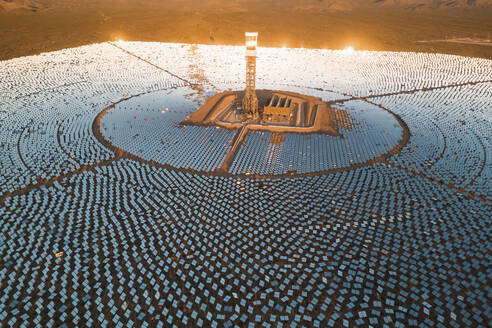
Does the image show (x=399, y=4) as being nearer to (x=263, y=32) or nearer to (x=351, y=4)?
(x=351, y=4)

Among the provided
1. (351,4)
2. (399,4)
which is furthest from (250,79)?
(399,4)

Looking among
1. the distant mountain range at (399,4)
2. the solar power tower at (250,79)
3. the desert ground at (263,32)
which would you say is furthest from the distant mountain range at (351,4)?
the solar power tower at (250,79)

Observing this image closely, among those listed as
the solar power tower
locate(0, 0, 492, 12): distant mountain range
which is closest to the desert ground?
locate(0, 0, 492, 12): distant mountain range

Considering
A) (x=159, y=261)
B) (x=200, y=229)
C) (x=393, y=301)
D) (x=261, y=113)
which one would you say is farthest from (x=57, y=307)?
(x=261, y=113)

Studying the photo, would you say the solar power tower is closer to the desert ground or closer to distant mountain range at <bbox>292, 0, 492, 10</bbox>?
the desert ground

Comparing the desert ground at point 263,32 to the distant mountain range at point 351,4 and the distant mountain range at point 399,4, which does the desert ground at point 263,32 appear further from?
the distant mountain range at point 399,4

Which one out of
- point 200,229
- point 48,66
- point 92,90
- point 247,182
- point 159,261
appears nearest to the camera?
point 159,261

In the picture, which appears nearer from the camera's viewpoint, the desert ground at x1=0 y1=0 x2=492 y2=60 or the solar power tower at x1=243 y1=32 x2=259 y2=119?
the solar power tower at x1=243 y1=32 x2=259 y2=119

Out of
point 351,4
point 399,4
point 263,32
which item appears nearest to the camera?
point 263,32

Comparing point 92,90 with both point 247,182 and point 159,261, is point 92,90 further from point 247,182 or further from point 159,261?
point 159,261

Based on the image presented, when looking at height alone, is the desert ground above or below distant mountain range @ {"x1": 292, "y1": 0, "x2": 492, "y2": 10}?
below

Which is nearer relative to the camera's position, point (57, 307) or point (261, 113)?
point (57, 307)
